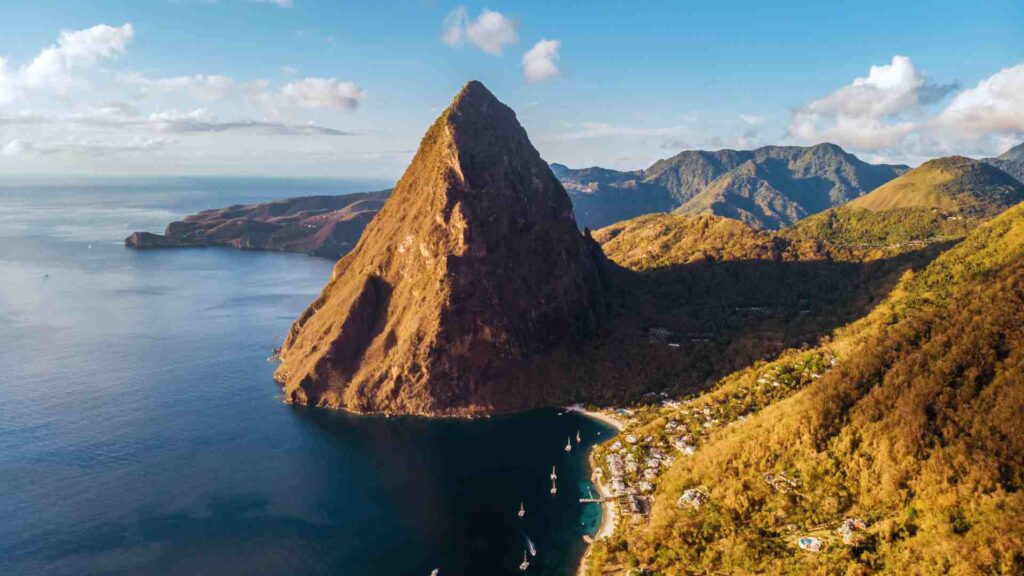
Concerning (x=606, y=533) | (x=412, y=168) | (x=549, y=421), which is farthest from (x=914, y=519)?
(x=412, y=168)

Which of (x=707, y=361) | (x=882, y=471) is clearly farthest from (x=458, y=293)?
(x=882, y=471)

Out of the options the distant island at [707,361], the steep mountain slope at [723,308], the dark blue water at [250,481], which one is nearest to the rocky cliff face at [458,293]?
the distant island at [707,361]

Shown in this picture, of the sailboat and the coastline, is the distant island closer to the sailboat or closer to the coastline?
the coastline

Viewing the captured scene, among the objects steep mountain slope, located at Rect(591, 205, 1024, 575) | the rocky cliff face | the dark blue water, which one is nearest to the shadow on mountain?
the rocky cliff face

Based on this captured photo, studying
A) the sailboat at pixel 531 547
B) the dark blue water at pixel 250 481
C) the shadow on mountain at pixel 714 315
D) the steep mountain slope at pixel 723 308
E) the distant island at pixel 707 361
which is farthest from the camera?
the steep mountain slope at pixel 723 308

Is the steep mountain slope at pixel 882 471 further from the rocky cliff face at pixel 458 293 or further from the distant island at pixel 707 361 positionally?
the rocky cliff face at pixel 458 293

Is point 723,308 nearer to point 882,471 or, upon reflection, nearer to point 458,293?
point 458,293
